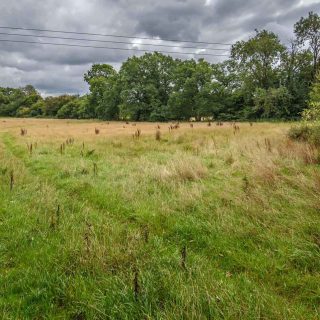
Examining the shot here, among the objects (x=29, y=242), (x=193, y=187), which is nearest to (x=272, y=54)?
(x=193, y=187)

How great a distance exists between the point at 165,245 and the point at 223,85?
5297 centimetres

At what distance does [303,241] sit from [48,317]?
12.2 ft

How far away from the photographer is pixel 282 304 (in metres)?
3.56

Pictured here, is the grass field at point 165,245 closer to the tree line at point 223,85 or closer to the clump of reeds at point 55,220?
the clump of reeds at point 55,220

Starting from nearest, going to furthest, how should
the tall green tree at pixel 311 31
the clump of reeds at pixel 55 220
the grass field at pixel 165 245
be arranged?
the grass field at pixel 165 245, the clump of reeds at pixel 55 220, the tall green tree at pixel 311 31

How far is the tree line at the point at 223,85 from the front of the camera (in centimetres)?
4538

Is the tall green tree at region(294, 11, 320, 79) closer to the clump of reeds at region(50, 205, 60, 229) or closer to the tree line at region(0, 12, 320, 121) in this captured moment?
the tree line at region(0, 12, 320, 121)

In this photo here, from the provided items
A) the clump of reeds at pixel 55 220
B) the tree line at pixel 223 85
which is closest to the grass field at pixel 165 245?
the clump of reeds at pixel 55 220

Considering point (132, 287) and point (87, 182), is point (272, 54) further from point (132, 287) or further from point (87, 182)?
point (132, 287)

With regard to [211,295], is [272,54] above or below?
above

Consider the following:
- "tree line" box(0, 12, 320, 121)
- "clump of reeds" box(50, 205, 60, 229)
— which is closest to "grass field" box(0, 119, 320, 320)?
"clump of reeds" box(50, 205, 60, 229)

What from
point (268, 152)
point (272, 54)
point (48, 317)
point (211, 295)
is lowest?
point (48, 317)

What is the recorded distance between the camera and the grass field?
3.60 meters

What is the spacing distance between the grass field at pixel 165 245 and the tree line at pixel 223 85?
125 feet
